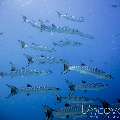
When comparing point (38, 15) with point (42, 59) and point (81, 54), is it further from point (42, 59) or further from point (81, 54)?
point (81, 54)

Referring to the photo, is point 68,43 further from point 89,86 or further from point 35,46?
point 89,86

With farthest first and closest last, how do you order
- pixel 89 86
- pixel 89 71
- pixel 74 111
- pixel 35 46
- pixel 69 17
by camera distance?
pixel 35 46
pixel 69 17
pixel 89 86
pixel 89 71
pixel 74 111

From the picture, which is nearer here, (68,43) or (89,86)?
(89,86)

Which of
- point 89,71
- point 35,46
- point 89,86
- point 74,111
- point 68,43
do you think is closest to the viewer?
point 74,111

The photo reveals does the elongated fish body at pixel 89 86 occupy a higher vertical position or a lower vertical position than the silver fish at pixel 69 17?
lower

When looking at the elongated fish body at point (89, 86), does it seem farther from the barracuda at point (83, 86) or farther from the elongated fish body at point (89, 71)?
the elongated fish body at point (89, 71)

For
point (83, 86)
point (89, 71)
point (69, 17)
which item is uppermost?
point (69, 17)

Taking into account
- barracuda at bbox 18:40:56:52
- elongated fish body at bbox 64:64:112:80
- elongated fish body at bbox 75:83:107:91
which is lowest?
elongated fish body at bbox 75:83:107:91

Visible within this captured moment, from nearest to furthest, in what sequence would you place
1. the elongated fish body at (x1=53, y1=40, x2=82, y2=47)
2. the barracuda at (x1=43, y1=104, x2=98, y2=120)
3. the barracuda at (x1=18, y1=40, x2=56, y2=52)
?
the barracuda at (x1=43, y1=104, x2=98, y2=120) → the barracuda at (x1=18, y1=40, x2=56, y2=52) → the elongated fish body at (x1=53, y1=40, x2=82, y2=47)

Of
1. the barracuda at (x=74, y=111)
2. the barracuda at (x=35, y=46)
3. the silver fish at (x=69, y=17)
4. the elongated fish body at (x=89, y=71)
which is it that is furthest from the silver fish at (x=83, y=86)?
the silver fish at (x=69, y=17)

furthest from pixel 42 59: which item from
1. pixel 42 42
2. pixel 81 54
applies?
pixel 81 54

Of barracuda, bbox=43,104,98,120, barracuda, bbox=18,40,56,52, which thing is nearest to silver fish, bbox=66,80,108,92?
barracuda, bbox=43,104,98,120

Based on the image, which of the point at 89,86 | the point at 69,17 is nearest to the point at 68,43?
the point at 69,17

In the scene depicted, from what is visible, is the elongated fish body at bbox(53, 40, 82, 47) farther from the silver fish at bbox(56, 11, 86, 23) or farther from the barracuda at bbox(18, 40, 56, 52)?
the silver fish at bbox(56, 11, 86, 23)
